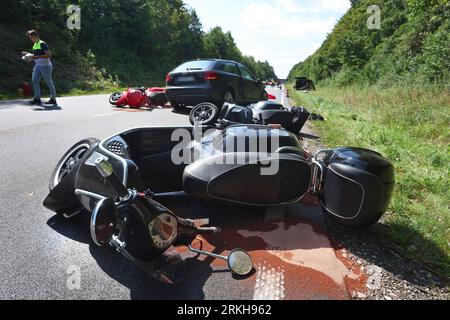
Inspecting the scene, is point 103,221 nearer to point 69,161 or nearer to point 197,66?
point 69,161

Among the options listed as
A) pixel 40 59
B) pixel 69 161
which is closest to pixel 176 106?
pixel 40 59

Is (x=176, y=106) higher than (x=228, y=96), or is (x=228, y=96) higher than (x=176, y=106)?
(x=228, y=96)

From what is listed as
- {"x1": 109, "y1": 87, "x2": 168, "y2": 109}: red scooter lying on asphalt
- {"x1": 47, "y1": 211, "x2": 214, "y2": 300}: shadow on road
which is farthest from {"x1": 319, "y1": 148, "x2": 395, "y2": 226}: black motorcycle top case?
{"x1": 109, "y1": 87, "x2": 168, "y2": 109}: red scooter lying on asphalt

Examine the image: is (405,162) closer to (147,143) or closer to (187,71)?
(147,143)

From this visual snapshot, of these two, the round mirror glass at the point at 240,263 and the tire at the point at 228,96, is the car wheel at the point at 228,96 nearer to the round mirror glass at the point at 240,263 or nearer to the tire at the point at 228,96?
the tire at the point at 228,96

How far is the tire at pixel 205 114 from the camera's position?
6.04m

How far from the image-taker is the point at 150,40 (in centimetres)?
3356

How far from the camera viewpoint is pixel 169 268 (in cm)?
214

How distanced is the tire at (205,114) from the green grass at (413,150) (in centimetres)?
224

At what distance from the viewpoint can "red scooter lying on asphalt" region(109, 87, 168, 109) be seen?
8.94 m

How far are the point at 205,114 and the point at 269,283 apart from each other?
4511 mm

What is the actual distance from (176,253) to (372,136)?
532 centimetres
